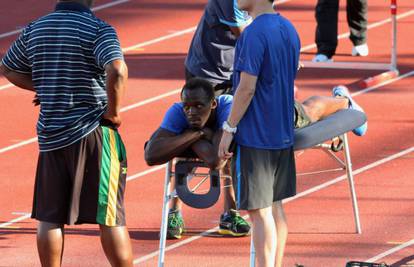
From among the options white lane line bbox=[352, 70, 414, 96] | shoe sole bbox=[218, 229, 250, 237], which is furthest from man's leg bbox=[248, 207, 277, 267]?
white lane line bbox=[352, 70, 414, 96]

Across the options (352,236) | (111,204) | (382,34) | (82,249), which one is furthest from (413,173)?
(382,34)

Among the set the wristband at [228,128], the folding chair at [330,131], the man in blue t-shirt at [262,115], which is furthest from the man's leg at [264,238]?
the wristband at [228,128]

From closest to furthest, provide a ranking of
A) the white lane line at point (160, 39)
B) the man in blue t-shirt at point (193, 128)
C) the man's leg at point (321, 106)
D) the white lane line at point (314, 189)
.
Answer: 1. the man in blue t-shirt at point (193, 128)
2. the white lane line at point (314, 189)
3. the man's leg at point (321, 106)
4. the white lane line at point (160, 39)

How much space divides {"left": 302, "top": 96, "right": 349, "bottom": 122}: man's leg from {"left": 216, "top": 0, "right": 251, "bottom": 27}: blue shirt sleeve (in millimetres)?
870

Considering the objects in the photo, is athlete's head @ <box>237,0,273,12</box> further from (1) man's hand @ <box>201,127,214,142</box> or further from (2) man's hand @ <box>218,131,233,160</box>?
(1) man's hand @ <box>201,127,214,142</box>

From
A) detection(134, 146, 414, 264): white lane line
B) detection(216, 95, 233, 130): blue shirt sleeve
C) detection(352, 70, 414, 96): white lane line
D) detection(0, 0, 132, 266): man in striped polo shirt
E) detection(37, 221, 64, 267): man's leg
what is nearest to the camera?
detection(0, 0, 132, 266): man in striped polo shirt

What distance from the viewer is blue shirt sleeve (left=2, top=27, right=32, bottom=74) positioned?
22.3 feet

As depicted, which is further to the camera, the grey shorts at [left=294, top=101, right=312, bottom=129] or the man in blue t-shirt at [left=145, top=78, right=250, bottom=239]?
the grey shorts at [left=294, top=101, right=312, bottom=129]

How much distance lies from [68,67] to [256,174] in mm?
1223

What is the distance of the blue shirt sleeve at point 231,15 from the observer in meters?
8.31

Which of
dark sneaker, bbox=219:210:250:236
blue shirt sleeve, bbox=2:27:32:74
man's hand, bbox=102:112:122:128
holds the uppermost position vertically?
blue shirt sleeve, bbox=2:27:32:74

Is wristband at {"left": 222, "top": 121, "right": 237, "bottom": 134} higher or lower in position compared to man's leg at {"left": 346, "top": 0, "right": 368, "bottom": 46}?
lower

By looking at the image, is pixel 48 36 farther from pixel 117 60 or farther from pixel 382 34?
pixel 382 34

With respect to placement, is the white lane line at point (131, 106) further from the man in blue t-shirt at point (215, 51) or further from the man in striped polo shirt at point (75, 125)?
the man in striped polo shirt at point (75, 125)
